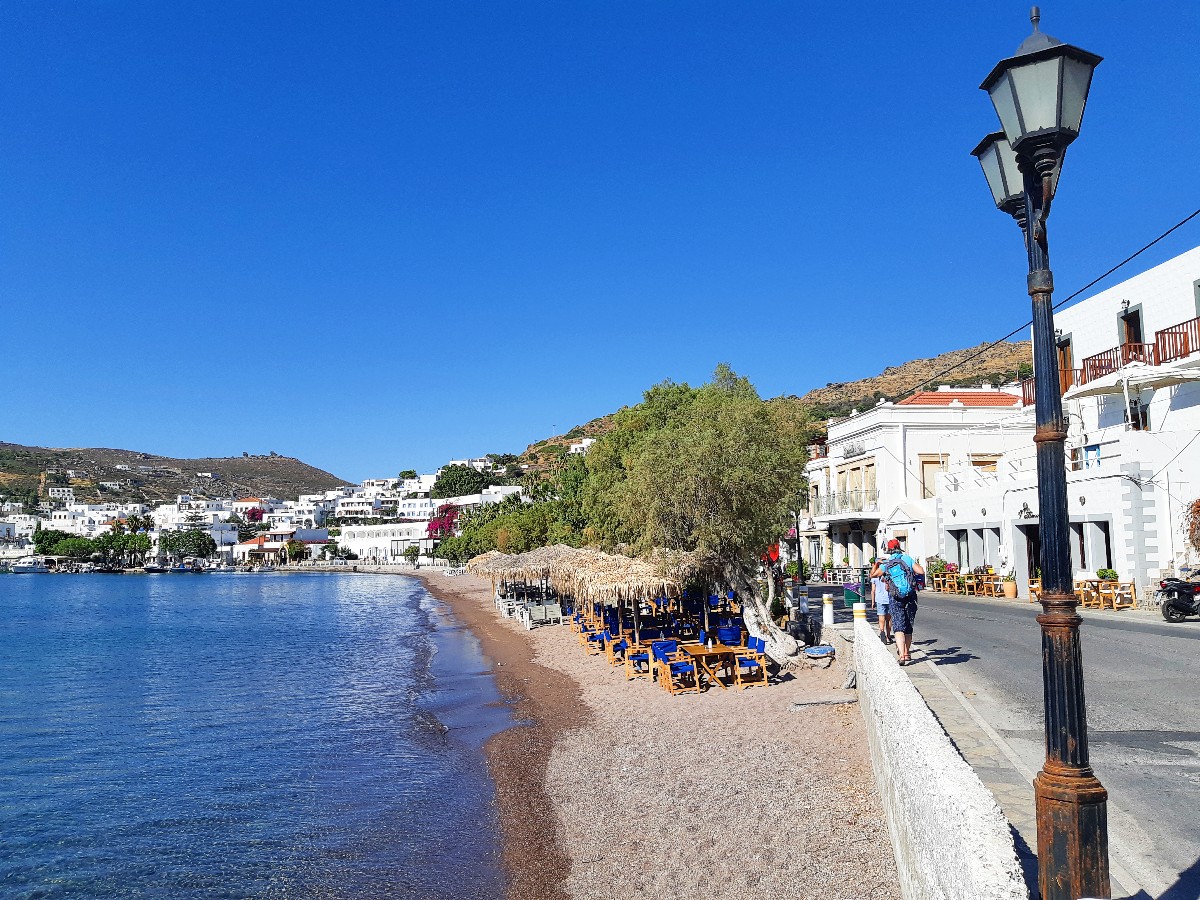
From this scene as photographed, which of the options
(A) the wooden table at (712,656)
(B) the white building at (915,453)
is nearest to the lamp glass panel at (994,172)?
(A) the wooden table at (712,656)

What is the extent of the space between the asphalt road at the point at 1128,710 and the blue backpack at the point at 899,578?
4.06 ft

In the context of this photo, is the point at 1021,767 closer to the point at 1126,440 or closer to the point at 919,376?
the point at 1126,440

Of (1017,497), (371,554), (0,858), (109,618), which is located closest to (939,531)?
(1017,497)

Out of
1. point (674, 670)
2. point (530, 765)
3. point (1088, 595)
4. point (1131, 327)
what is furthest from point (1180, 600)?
point (530, 765)

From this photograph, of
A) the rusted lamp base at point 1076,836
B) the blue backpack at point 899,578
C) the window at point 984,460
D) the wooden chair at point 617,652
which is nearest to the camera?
the rusted lamp base at point 1076,836

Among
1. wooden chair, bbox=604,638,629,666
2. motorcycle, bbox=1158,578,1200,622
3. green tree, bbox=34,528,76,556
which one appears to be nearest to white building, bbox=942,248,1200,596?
motorcycle, bbox=1158,578,1200,622

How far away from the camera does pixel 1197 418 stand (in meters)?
23.6

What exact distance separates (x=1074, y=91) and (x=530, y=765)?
36.4ft

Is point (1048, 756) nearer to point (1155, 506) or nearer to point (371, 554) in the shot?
point (1155, 506)

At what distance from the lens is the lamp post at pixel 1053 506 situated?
3.72 meters

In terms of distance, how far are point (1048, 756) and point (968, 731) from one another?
5319 mm

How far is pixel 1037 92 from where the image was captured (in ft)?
12.9

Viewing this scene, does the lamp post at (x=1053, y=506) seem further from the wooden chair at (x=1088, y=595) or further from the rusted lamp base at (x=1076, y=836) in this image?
the wooden chair at (x=1088, y=595)

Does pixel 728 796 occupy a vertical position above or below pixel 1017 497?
below
